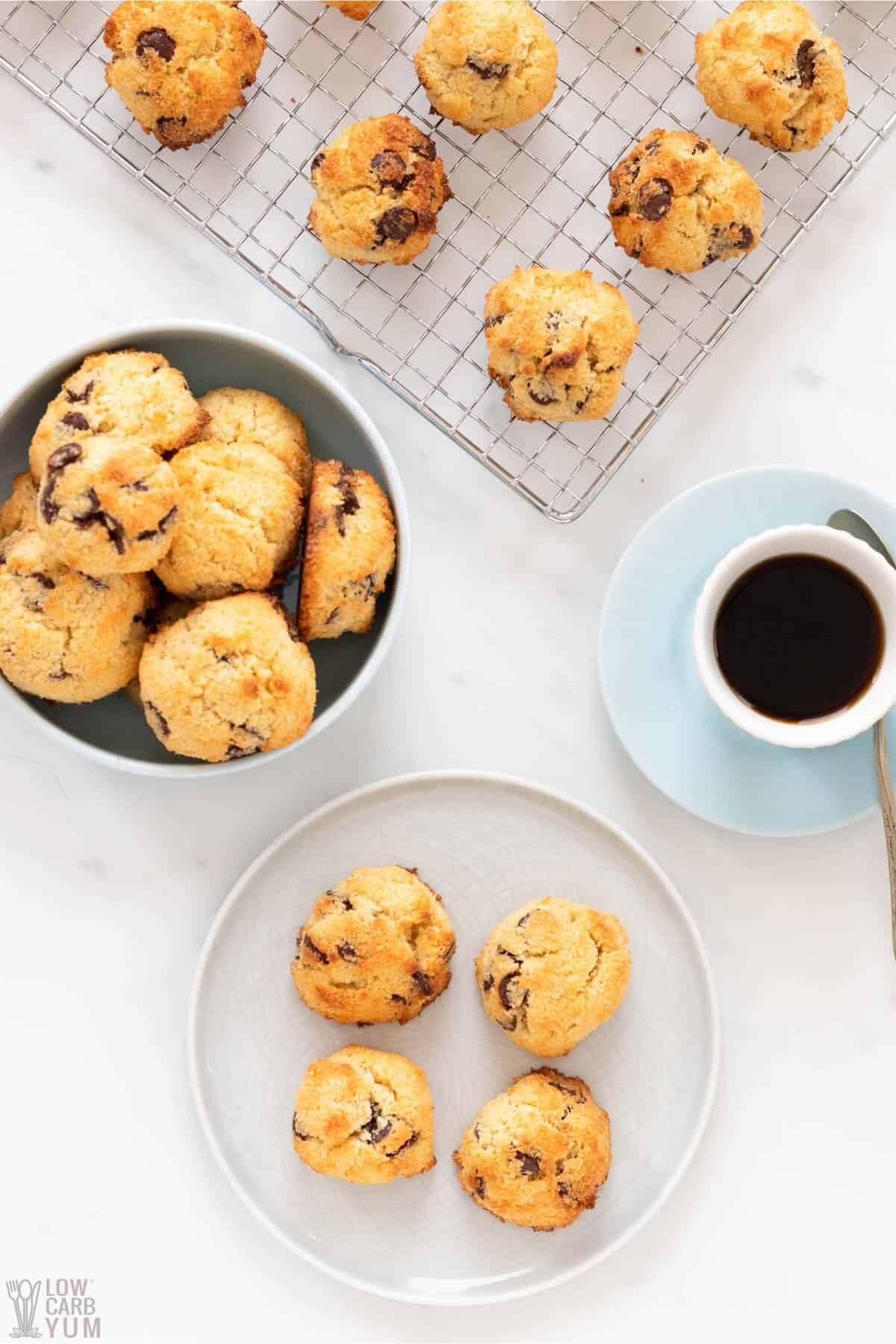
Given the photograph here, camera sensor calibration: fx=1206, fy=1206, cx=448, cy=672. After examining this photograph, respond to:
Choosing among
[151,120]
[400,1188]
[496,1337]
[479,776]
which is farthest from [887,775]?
[151,120]

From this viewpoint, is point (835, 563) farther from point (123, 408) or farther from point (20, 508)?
point (20, 508)

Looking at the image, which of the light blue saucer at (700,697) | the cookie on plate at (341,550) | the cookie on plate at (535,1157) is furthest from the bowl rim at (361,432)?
the cookie on plate at (535,1157)

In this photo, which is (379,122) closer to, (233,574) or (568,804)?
(233,574)

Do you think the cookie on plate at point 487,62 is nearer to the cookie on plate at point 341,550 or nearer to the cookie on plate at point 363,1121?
the cookie on plate at point 341,550

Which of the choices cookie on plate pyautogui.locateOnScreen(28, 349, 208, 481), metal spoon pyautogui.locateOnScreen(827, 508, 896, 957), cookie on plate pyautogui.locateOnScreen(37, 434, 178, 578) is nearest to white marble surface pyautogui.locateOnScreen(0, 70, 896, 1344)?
metal spoon pyautogui.locateOnScreen(827, 508, 896, 957)

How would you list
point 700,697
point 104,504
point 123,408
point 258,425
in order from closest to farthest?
point 104,504 → point 123,408 → point 258,425 → point 700,697

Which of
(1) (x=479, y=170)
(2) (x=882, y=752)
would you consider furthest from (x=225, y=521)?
(2) (x=882, y=752)
